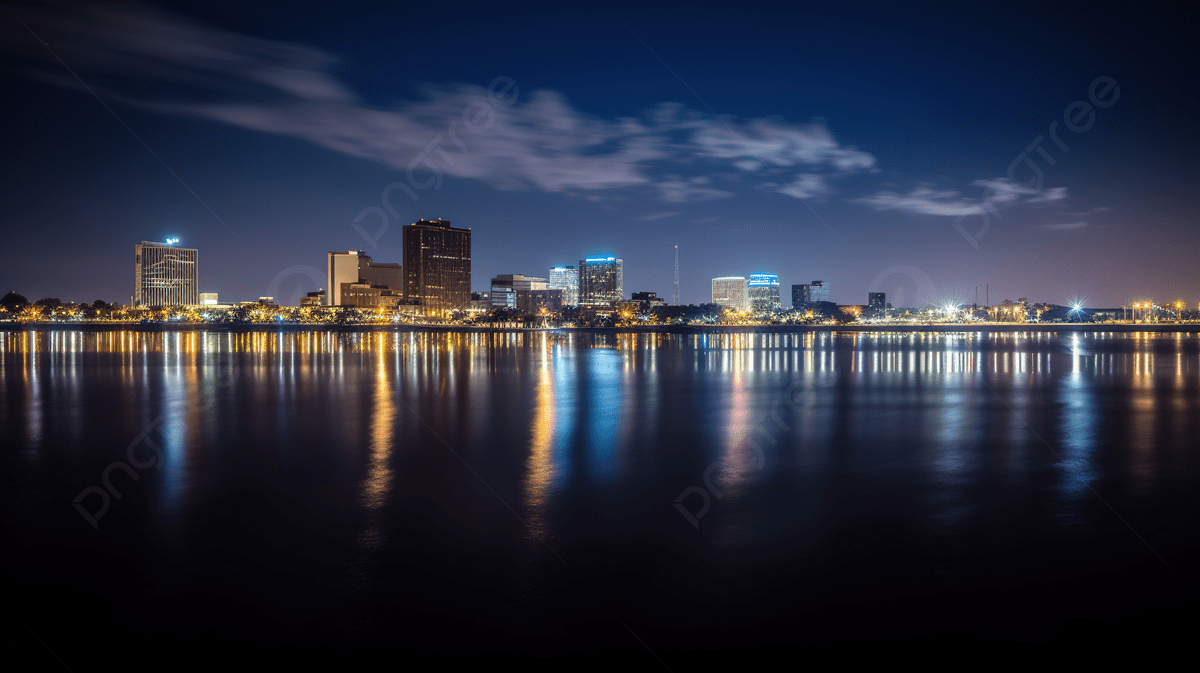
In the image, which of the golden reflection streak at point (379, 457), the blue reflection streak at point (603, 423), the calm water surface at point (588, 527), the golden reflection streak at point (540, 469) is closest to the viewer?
the calm water surface at point (588, 527)

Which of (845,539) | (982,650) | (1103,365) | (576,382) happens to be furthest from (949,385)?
(982,650)

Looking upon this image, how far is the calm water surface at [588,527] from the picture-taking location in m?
6.35

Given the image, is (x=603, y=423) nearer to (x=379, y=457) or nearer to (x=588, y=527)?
(x=379, y=457)

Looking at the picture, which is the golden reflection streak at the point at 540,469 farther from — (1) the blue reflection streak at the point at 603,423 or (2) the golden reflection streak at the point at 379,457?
(2) the golden reflection streak at the point at 379,457

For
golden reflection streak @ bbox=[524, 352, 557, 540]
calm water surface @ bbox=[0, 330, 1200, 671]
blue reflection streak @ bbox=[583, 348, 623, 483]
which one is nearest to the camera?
calm water surface @ bbox=[0, 330, 1200, 671]

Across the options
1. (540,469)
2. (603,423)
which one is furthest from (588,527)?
(603,423)

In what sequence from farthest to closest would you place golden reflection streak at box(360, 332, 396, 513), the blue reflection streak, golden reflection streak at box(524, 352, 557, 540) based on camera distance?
1. the blue reflection streak
2. golden reflection streak at box(360, 332, 396, 513)
3. golden reflection streak at box(524, 352, 557, 540)

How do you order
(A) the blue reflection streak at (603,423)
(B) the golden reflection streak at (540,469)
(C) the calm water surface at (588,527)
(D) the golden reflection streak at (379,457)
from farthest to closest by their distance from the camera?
(A) the blue reflection streak at (603,423), (D) the golden reflection streak at (379,457), (B) the golden reflection streak at (540,469), (C) the calm water surface at (588,527)

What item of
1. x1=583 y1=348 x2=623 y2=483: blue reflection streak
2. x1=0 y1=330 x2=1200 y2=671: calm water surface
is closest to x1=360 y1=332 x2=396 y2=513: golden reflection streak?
x1=0 y1=330 x2=1200 y2=671: calm water surface

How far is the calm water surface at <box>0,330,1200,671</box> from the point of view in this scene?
6.35 meters

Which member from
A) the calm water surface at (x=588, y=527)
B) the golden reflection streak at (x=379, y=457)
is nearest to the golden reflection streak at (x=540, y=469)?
the calm water surface at (x=588, y=527)

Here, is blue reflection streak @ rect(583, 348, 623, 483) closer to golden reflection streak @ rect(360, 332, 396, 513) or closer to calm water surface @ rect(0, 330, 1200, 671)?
Result: calm water surface @ rect(0, 330, 1200, 671)

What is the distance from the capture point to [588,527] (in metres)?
9.20

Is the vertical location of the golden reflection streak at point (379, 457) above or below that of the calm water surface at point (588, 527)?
above
